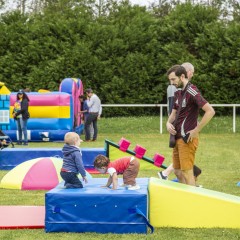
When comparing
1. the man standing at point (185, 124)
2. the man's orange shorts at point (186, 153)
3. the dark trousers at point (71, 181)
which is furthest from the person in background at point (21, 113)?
the dark trousers at point (71, 181)

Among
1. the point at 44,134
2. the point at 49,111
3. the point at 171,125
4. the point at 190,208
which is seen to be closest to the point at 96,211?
the point at 190,208

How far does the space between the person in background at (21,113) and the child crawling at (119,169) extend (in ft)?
40.1

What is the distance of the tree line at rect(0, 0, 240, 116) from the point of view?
27.3 metres

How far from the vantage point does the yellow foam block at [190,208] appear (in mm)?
7539

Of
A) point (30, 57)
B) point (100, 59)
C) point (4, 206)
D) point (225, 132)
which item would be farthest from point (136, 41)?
point (4, 206)

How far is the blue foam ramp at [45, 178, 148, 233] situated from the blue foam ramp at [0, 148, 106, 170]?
18.1 ft

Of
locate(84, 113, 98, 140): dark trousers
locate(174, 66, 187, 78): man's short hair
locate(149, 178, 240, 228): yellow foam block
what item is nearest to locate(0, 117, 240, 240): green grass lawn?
locate(149, 178, 240, 228): yellow foam block

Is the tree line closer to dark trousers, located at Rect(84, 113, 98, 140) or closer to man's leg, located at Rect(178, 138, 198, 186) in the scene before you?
dark trousers, located at Rect(84, 113, 98, 140)

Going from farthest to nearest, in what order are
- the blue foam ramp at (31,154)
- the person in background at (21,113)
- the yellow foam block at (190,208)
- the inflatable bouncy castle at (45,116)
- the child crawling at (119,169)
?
the inflatable bouncy castle at (45,116) → the person in background at (21,113) → the blue foam ramp at (31,154) → the child crawling at (119,169) → the yellow foam block at (190,208)

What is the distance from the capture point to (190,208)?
7.57 metres

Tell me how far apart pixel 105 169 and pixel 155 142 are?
1246 centimetres

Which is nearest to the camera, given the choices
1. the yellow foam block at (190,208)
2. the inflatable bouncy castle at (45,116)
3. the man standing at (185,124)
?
the yellow foam block at (190,208)

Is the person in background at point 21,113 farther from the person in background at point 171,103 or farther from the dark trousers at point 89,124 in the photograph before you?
the person in background at point 171,103

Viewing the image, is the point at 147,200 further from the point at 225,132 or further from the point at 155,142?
the point at 225,132
